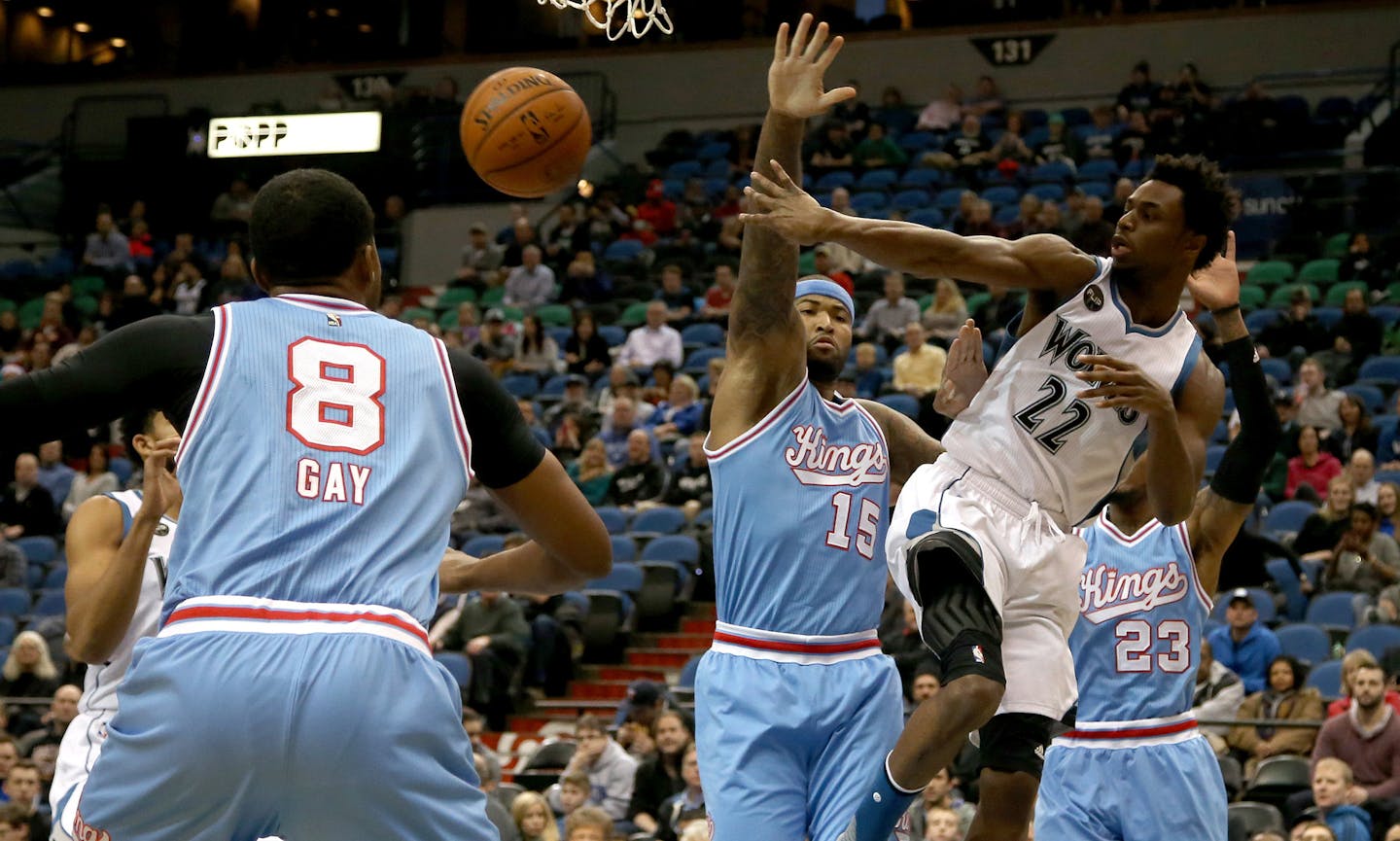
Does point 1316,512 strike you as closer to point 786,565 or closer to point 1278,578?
point 1278,578

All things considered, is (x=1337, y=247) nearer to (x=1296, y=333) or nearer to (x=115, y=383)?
(x=1296, y=333)

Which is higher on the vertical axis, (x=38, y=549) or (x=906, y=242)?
(x=906, y=242)

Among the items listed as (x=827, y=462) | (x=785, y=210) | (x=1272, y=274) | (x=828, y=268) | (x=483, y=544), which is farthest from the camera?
(x=828, y=268)

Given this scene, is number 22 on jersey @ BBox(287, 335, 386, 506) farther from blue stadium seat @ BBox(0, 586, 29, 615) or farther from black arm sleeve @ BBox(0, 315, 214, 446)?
blue stadium seat @ BBox(0, 586, 29, 615)

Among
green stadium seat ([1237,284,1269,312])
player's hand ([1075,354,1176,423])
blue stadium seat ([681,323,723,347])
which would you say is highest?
green stadium seat ([1237,284,1269,312])

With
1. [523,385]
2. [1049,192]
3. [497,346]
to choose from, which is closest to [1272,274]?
[1049,192]

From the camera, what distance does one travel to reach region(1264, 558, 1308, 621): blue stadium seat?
40.5 ft

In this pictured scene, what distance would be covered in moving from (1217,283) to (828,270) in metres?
12.1

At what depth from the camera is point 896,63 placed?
2427 cm

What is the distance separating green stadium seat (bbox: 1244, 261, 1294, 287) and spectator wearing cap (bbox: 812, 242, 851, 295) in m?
4.13

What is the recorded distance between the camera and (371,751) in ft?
10.5

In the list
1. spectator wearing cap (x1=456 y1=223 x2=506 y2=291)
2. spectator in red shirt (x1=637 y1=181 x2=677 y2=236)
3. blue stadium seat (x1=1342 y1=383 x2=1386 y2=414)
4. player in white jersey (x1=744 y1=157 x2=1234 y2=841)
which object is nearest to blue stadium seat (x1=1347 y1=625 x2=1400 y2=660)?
blue stadium seat (x1=1342 y1=383 x2=1386 y2=414)

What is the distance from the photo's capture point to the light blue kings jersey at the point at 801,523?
5.69m

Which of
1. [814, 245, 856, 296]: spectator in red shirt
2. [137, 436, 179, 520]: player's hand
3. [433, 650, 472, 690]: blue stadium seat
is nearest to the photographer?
[137, 436, 179, 520]: player's hand
